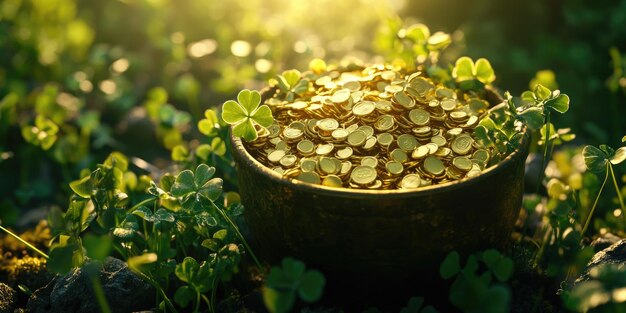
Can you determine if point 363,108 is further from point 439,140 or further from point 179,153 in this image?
point 179,153

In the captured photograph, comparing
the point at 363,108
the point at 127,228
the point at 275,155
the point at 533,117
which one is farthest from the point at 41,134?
the point at 533,117

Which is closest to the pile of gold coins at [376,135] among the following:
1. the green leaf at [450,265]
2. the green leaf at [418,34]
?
the green leaf at [450,265]

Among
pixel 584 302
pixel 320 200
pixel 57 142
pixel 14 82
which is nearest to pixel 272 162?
pixel 320 200

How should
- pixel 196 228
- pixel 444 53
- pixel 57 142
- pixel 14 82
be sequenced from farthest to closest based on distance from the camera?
pixel 444 53 → pixel 14 82 → pixel 57 142 → pixel 196 228

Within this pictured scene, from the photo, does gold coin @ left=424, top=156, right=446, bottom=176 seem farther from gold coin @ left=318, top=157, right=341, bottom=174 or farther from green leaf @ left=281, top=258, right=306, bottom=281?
green leaf @ left=281, top=258, right=306, bottom=281

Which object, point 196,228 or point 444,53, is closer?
point 196,228

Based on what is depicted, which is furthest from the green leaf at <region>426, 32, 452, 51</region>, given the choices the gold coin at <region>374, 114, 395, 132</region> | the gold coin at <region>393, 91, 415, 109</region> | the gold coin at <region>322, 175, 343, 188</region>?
the gold coin at <region>322, 175, 343, 188</region>

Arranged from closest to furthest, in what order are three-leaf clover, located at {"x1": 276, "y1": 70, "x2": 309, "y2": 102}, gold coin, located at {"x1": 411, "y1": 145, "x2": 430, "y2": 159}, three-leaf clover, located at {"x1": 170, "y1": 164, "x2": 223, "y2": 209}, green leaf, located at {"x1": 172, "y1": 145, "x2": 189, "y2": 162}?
gold coin, located at {"x1": 411, "y1": 145, "x2": 430, "y2": 159} → three-leaf clover, located at {"x1": 170, "y1": 164, "x2": 223, "y2": 209} → three-leaf clover, located at {"x1": 276, "y1": 70, "x2": 309, "y2": 102} → green leaf, located at {"x1": 172, "y1": 145, "x2": 189, "y2": 162}

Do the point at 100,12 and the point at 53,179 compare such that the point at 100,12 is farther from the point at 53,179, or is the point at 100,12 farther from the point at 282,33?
the point at 53,179
